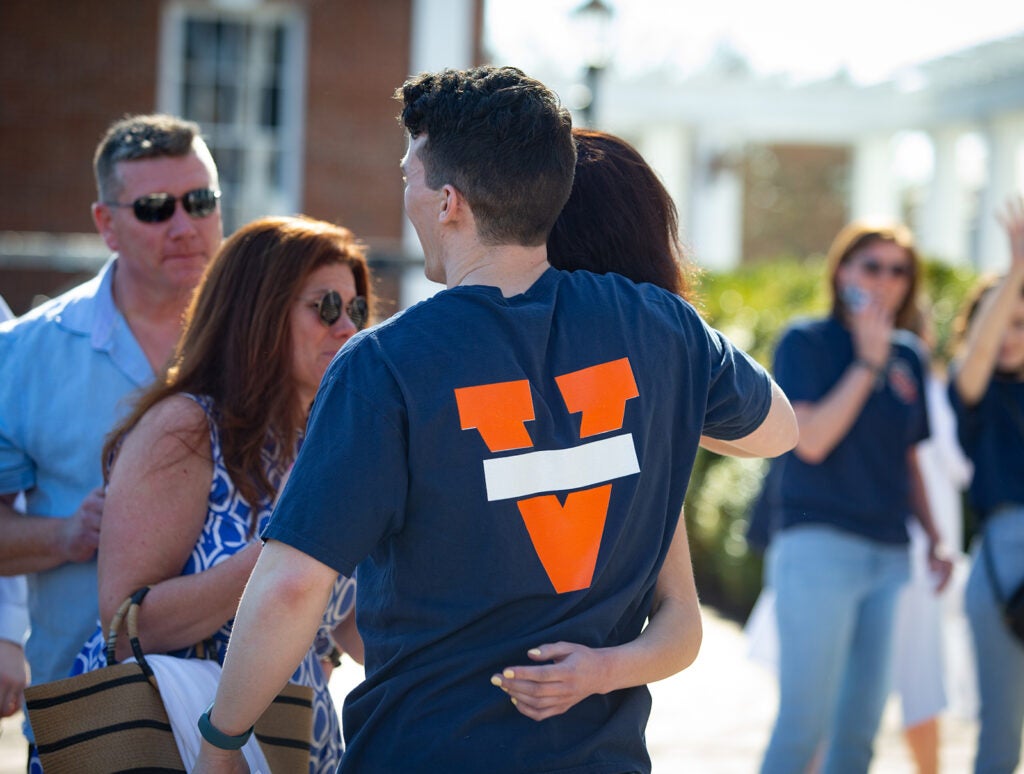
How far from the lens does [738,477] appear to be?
28.6 feet

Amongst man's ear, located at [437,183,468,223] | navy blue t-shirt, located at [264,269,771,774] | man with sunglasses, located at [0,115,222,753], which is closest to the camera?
navy blue t-shirt, located at [264,269,771,774]

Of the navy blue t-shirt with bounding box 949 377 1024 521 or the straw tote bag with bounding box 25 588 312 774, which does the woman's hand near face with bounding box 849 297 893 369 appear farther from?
→ the straw tote bag with bounding box 25 588 312 774

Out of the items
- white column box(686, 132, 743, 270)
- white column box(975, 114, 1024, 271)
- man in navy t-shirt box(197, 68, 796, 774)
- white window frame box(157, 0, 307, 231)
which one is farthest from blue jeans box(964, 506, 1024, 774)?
white column box(686, 132, 743, 270)

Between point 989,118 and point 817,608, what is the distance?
17482 mm

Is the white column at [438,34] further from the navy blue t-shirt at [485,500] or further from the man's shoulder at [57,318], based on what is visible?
the navy blue t-shirt at [485,500]

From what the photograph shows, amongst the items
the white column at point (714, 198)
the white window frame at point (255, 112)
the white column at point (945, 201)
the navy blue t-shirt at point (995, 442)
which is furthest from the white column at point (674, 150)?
the navy blue t-shirt at point (995, 442)

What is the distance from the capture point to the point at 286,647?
1893mm

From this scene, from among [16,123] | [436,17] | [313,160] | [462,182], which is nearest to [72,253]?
[16,123]

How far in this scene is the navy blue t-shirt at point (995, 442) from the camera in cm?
445

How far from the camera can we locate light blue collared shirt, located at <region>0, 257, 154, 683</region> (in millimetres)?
3004

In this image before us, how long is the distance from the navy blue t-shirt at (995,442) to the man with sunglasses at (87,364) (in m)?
2.82

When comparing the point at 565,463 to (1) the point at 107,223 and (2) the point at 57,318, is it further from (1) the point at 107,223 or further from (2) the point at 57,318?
(1) the point at 107,223

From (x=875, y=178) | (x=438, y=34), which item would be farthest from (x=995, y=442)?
(x=875, y=178)

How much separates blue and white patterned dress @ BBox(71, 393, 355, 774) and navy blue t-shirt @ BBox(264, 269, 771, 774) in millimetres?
590
